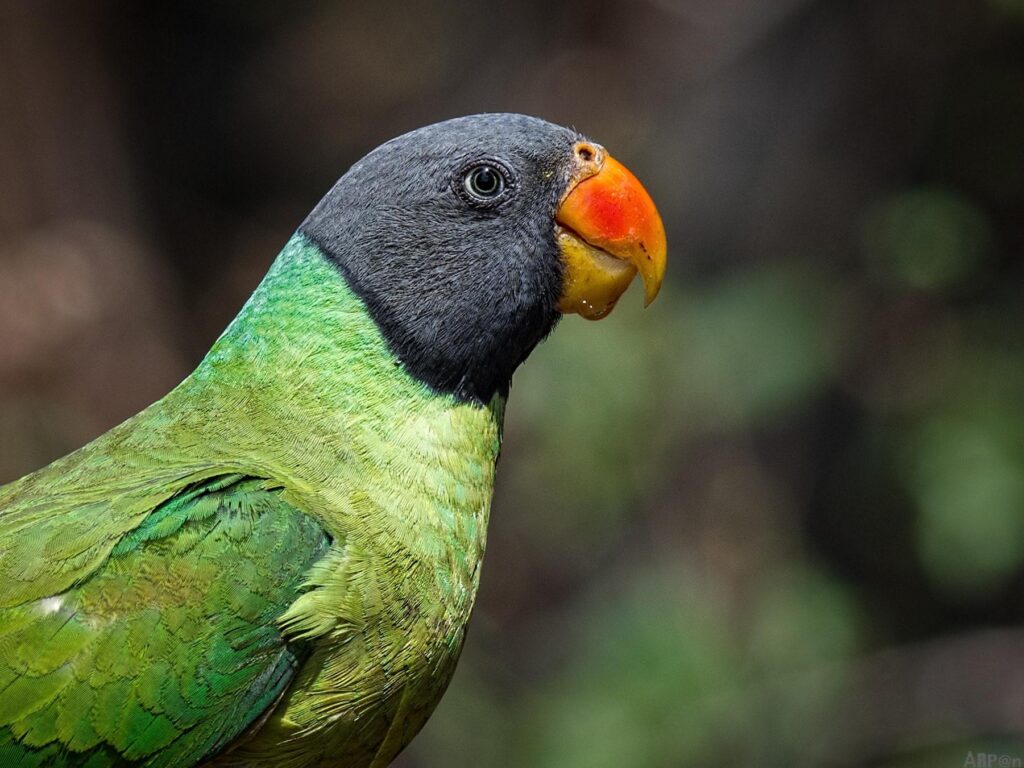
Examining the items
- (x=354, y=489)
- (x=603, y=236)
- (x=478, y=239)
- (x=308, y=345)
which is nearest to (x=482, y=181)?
(x=478, y=239)

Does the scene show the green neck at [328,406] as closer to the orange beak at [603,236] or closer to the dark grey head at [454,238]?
the dark grey head at [454,238]

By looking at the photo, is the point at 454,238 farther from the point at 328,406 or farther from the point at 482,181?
the point at 328,406

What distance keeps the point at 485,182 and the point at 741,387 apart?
2.53 meters

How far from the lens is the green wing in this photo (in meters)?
1.86

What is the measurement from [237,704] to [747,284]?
11.0ft

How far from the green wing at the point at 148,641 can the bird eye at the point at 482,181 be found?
0.77m

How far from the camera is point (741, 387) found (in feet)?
15.1

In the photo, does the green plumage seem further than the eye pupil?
No

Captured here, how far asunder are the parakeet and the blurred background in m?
2.21

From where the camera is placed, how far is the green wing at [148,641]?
186cm

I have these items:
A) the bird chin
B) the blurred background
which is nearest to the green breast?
the bird chin

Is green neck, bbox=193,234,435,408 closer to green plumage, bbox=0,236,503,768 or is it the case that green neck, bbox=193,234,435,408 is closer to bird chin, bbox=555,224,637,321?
green plumage, bbox=0,236,503,768

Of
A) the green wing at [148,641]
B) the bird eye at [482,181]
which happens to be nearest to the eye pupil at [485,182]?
the bird eye at [482,181]

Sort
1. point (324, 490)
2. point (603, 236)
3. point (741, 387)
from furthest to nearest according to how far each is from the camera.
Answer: point (741, 387) → point (603, 236) → point (324, 490)
